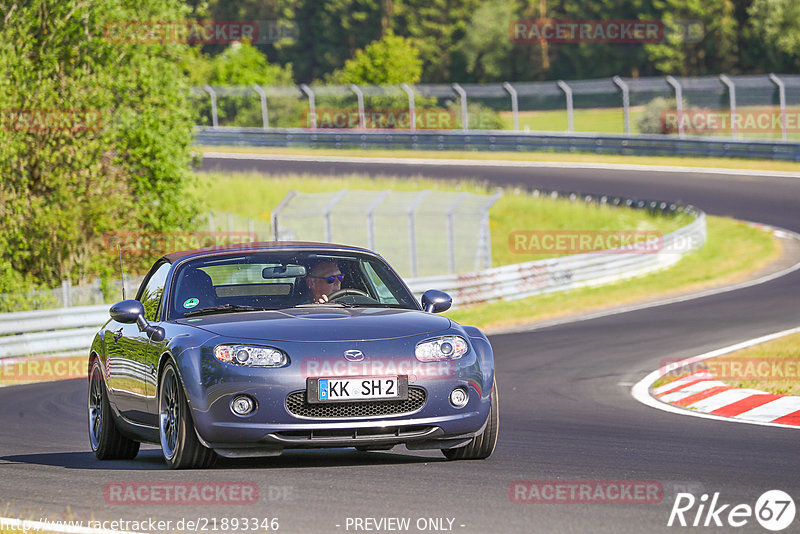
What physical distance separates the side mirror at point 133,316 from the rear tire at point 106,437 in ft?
3.49

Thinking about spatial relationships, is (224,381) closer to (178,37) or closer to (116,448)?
(116,448)

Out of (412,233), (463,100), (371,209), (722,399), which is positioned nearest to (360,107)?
(463,100)

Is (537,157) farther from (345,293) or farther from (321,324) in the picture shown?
(321,324)

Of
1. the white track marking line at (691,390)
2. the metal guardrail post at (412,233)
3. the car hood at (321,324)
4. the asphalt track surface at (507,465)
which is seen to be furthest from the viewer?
the metal guardrail post at (412,233)

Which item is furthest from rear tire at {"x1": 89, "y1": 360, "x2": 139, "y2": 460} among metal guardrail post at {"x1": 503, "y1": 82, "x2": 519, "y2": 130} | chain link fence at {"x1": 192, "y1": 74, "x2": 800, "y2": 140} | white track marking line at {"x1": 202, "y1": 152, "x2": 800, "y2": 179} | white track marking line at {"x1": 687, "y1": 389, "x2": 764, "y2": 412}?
metal guardrail post at {"x1": 503, "y1": 82, "x2": 519, "y2": 130}

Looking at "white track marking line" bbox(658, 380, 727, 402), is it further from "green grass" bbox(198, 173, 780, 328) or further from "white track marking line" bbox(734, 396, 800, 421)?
"green grass" bbox(198, 173, 780, 328)

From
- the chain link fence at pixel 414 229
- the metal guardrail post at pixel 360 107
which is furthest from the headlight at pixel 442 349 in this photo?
the metal guardrail post at pixel 360 107

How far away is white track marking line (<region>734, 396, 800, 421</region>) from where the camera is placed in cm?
1092

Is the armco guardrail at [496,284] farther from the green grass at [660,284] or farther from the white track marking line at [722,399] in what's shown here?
the white track marking line at [722,399]

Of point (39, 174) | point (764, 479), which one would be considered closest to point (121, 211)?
point (39, 174)

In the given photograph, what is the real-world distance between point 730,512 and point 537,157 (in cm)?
4290

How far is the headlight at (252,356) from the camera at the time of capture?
24.3ft

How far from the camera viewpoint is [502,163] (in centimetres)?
4772

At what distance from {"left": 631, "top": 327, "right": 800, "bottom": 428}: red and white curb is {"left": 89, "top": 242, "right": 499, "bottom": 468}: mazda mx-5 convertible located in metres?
3.61
